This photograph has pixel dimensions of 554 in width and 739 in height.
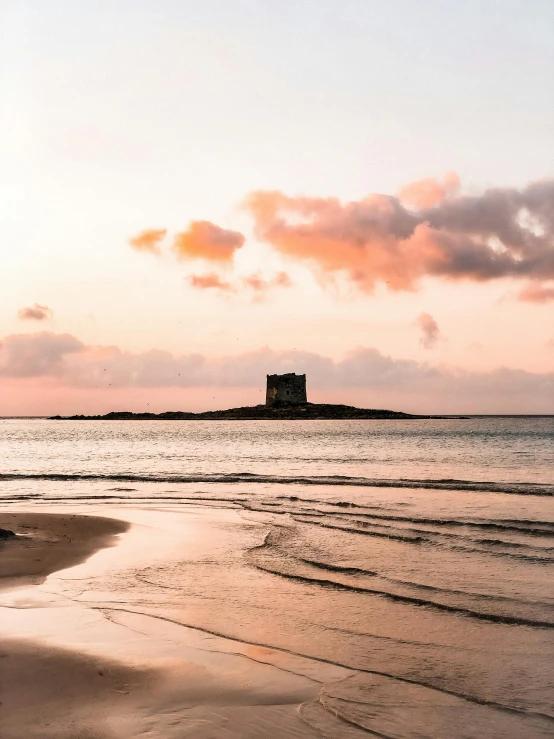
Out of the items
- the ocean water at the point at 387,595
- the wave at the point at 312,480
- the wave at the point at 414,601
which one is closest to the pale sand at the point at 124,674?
the ocean water at the point at 387,595

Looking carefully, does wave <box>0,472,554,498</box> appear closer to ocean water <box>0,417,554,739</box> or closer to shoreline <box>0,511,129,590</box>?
ocean water <box>0,417,554,739</box>

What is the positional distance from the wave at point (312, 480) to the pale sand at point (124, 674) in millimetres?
20092

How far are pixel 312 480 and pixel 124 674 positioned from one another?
87.7ft

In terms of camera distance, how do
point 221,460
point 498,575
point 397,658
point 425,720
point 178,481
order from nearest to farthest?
1. point 425,720
2. point 397,658
3. point 498,575
4. point 178,481
5. point 221,460

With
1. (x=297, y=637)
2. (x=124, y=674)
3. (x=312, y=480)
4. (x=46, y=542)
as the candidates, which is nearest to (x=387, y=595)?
(x=297, y=637)

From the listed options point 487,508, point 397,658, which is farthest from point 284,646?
point 487,508

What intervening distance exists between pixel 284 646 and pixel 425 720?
2.47 metres

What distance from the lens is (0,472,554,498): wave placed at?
2834 cm

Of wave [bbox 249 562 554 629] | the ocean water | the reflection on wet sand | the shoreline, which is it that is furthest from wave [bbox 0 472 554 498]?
wave [bbox 249 562 554 629]

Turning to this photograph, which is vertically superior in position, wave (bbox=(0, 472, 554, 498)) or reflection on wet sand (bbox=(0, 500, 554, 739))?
reflection on wet sand (bbox=(0, 500, 554, 739))

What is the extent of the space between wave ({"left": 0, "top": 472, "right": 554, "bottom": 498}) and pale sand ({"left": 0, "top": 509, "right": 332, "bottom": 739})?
2009cm

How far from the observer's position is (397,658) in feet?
26.0

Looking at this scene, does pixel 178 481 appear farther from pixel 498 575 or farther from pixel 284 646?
pixel 284 646

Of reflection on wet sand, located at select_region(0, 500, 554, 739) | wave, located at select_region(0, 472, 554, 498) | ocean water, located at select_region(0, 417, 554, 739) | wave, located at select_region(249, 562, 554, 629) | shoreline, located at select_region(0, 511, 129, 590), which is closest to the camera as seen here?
reflection on wet sand, located at select_region(0, 500, 554, 739)
